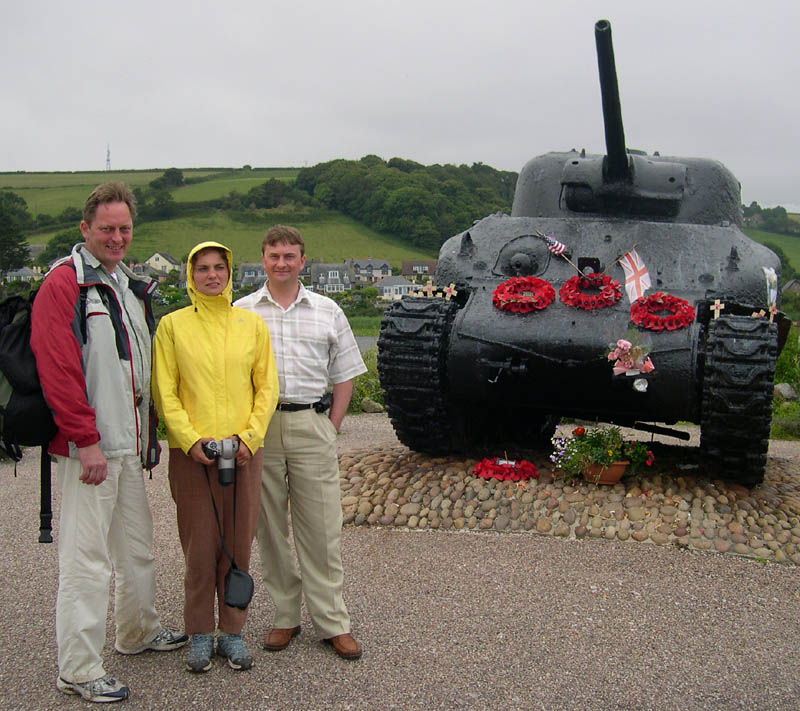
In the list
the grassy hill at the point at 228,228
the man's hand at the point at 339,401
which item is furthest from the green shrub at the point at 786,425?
the grassy hill at the point at 228,228

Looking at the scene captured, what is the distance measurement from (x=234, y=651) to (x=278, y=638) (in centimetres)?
28

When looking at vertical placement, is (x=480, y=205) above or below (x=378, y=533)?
above

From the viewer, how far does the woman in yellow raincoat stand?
13.5 ft

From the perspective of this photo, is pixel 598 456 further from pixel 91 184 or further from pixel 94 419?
pixel 91 184

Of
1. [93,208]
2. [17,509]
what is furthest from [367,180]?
[93,208]

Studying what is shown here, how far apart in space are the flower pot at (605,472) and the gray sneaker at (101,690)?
14.4ft

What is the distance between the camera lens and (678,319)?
6.74m

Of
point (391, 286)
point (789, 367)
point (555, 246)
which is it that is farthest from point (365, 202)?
point (555, 246)

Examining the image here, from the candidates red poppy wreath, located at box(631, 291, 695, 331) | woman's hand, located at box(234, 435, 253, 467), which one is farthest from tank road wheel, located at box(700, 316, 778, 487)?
woman's hand, located at box(234, 435, 253, 467)

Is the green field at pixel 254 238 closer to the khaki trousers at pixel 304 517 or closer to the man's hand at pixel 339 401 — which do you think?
the man's hand at pixel 339 401

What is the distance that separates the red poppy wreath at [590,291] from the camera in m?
7.05

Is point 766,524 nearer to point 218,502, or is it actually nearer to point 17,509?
point 218,502

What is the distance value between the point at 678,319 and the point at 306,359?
3.42 metres

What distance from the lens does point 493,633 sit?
4.75 metres
